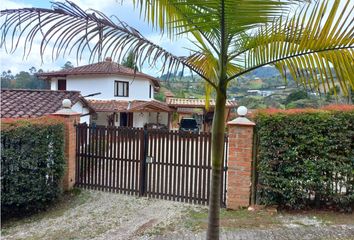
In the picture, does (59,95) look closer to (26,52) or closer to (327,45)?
(26,52)

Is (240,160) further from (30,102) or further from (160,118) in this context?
(160,118)

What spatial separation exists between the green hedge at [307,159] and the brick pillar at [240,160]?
24 centimetres

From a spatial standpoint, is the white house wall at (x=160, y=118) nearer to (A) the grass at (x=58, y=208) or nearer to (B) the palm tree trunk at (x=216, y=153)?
(A) the grass at (x=58, y=208)

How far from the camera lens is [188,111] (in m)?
28.7

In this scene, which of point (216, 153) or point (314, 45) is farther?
point (216, 153)

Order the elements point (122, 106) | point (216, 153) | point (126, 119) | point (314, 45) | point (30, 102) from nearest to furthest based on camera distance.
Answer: point (314, 45), point (216, 153), point (30, 102), point (122, 106), point (126, 119)

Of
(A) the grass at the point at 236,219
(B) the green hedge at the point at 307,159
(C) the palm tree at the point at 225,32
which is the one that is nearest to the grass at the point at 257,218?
(A) the grass at the point at 236,219

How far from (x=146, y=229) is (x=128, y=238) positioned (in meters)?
0.44

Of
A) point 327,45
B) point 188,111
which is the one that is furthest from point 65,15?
point 188,111

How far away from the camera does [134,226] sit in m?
5.60

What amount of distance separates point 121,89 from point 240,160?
65.0ft

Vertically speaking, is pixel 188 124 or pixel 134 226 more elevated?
pixel 188 124

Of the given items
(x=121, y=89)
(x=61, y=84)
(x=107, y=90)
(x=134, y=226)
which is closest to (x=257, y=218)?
(x=134, y=226)

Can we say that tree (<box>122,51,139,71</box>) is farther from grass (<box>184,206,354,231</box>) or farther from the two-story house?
the two-story house
